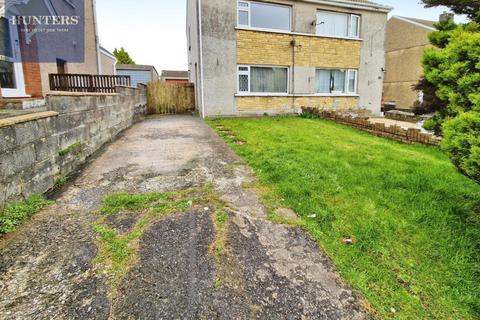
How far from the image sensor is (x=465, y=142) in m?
2.76

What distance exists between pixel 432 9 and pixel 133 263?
521 centimetres

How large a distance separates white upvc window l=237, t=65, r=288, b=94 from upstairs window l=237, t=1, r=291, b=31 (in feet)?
6.26

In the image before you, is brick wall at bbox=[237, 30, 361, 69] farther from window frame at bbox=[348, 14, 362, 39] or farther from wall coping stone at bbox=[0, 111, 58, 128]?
wall coping stone at bbox=[0, 111, 58, 128]

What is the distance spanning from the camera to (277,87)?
13828mm

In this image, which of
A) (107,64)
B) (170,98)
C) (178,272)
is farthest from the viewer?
(107,64)

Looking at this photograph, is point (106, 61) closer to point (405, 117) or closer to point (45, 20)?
point (45, 20)

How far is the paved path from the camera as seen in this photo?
1854 mm

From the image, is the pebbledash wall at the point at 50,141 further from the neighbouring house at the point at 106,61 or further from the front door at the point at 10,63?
the neighbouring house at the point at 106,61

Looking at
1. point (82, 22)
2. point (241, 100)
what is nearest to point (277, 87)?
point (241, 100)

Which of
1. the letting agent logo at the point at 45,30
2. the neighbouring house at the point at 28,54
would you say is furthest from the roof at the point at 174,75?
the neighbouring house at the point at 28,54

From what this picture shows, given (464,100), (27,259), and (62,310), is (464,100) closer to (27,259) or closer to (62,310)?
(62,310)

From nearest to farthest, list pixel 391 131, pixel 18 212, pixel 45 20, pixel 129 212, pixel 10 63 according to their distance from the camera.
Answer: pixel 18 212
pixel 129 212
pixel 391 131
pixel 10 63
pixel 45 20

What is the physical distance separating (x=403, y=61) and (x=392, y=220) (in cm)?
2189

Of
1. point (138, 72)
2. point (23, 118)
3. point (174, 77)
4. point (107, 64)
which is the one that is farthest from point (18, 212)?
point (174, 77)
